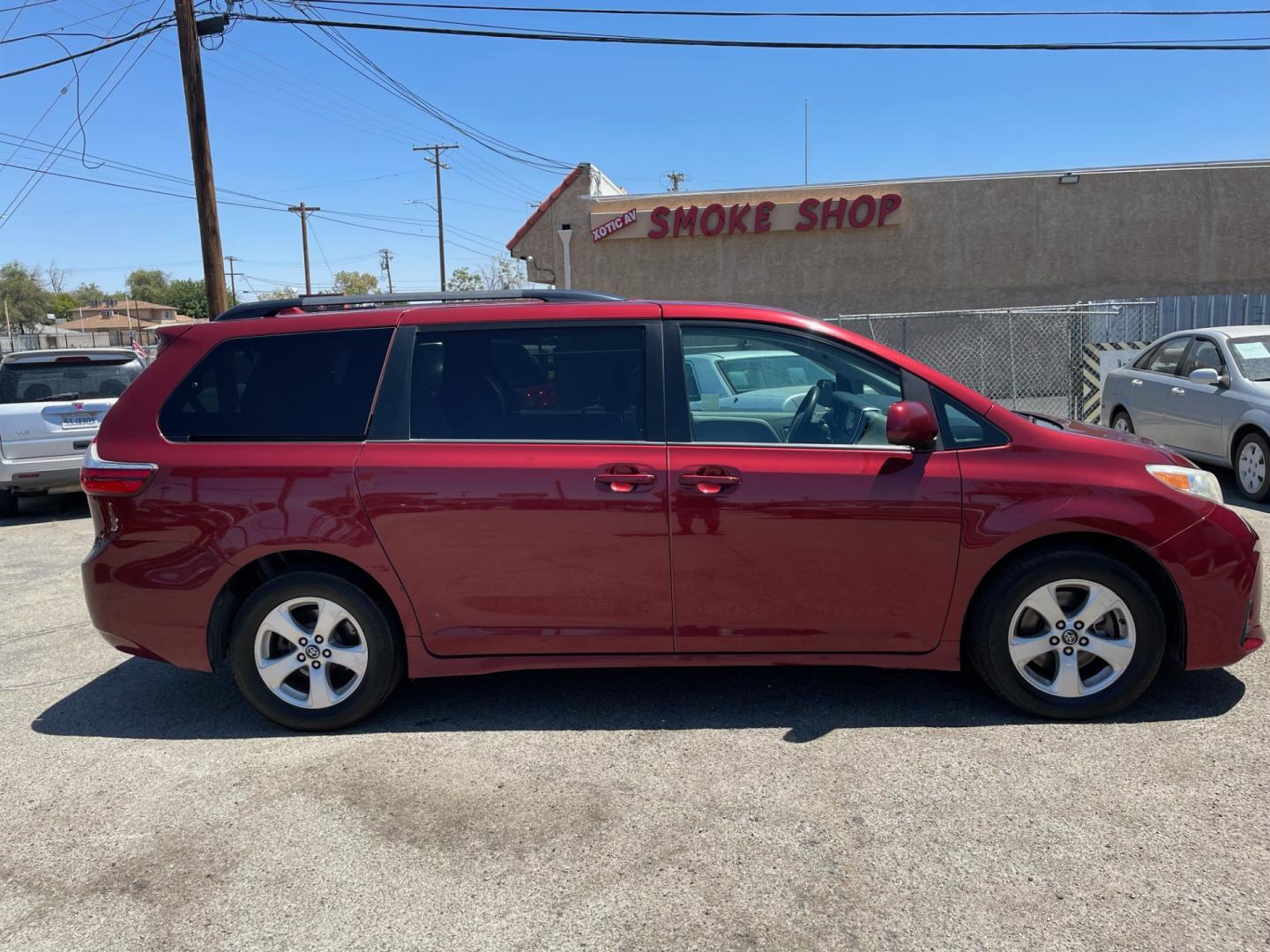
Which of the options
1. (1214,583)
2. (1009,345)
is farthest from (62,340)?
(1214,583)

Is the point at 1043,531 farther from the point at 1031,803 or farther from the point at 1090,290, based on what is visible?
the point at 1090,290

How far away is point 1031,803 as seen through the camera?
3373 mm

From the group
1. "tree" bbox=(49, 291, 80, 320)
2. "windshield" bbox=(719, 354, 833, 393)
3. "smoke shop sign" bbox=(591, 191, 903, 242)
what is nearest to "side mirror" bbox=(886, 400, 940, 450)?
"windshield" bbox=(719, 354, 833, 393)

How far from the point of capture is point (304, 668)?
4152mm

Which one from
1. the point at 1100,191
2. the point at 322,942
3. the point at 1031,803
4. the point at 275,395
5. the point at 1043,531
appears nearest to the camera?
the point at 322,942

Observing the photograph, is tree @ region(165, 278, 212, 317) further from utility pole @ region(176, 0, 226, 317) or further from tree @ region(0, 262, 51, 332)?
utility pole @ region(176, 0, 226, 317)

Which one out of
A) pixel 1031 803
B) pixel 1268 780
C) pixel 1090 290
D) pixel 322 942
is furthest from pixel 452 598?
pixel 1090 290

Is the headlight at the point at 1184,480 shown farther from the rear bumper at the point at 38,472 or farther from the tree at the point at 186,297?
the tree at the point at 186,297

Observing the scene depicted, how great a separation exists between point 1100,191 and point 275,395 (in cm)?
2114

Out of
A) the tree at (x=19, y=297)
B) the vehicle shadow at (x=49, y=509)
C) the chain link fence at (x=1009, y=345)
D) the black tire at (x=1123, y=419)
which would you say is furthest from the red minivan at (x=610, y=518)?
the tree at (x=19, y=297)

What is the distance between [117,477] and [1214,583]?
458 cm

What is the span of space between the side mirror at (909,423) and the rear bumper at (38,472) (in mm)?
8417

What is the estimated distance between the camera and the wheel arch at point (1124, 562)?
3.95 m

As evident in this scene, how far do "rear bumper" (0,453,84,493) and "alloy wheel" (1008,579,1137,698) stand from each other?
347 inches
